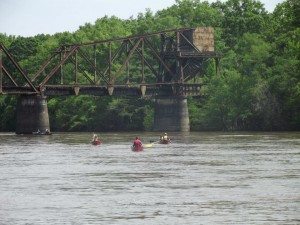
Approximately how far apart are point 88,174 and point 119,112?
125454 millimetres

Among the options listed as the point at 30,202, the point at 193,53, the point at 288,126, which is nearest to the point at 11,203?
the point at 30,202

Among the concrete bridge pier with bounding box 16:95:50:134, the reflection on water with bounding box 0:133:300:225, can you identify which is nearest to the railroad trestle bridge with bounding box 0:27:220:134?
the concrete bridge pier with bounding box 16:95:50:134

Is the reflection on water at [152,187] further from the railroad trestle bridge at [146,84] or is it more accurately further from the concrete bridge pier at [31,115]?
the railroad trestle bridge at [146,84]

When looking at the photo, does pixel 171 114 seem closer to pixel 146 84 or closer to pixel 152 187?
pixel 146 84

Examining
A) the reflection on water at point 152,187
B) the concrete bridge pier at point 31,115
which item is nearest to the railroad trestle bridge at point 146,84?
the concrete bridge pier at point 31,115

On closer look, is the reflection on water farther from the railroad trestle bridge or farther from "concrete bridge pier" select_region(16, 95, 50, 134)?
the railroad trestle bridge

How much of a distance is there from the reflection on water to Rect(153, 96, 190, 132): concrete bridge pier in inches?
3011

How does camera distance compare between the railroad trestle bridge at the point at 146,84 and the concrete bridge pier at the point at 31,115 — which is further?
the railroad trestle bridge at the point at 146,84

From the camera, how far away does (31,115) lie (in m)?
167

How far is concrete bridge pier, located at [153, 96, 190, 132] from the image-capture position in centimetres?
18088

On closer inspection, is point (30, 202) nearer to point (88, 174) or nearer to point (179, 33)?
point (88, 174)

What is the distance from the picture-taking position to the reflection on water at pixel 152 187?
4872cm

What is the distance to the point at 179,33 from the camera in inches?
7677

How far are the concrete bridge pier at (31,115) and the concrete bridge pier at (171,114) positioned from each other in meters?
22.8
